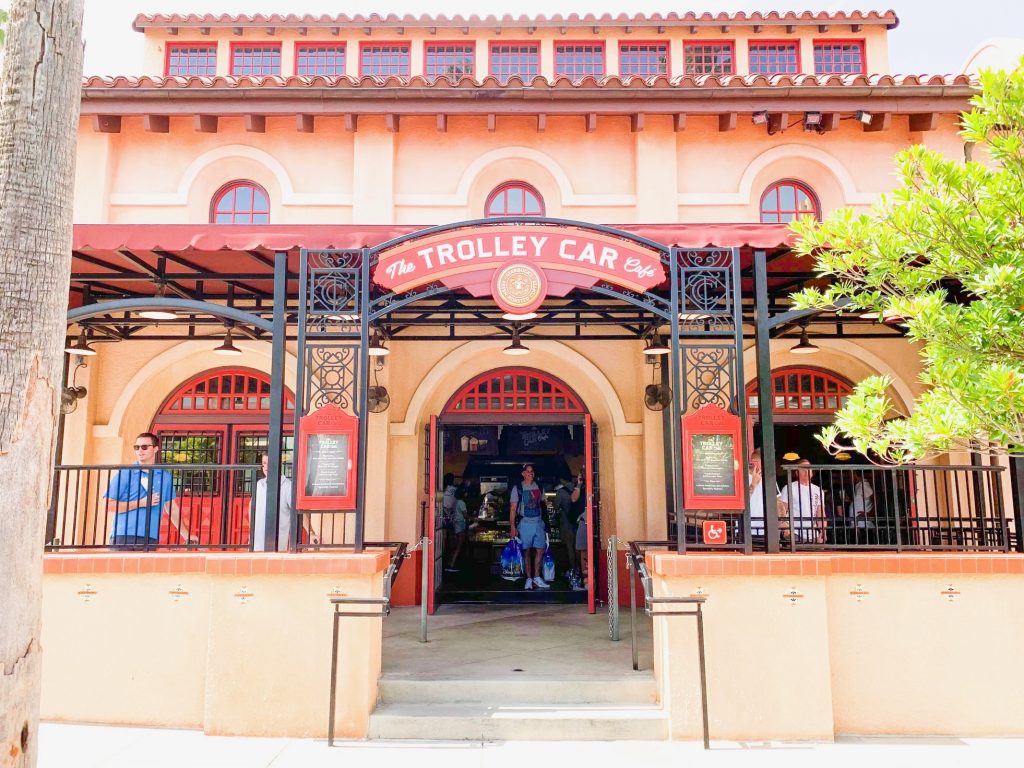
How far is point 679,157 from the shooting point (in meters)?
11.0

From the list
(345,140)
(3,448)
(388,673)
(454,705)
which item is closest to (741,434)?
(454,705)

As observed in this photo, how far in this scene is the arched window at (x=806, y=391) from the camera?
35.3ft

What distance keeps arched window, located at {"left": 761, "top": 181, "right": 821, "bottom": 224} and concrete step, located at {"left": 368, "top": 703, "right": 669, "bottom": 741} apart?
7477mm

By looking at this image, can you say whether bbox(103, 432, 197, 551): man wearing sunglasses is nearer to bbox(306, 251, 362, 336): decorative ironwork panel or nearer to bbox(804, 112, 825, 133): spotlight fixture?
bbox(306, 251, 362, 336): decorative ironwork panel

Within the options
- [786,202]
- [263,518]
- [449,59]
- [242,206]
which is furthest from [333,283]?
[449,59]

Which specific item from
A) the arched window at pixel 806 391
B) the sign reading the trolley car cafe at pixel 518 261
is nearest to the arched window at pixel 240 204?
the sign reading the trolley car cafe at pixel 518 261

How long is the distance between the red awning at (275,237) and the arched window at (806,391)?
184 inches

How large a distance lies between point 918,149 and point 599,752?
15.1 ft

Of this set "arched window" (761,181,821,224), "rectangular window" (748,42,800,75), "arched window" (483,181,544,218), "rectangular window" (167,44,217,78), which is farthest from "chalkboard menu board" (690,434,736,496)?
"rectangular window" (167,44,217,78)

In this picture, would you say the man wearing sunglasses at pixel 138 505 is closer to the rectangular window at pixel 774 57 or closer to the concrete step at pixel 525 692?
the concrete step at pixel 525 692

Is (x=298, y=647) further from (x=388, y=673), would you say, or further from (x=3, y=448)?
(x=3, y=448)

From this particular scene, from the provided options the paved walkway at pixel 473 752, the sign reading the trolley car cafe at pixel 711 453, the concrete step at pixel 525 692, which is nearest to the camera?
the paved walkway at pixel 473 752

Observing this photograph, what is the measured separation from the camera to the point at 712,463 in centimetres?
625

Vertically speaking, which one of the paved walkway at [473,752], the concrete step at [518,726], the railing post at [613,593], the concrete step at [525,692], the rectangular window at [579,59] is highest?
the rectangular window at [579,59]
